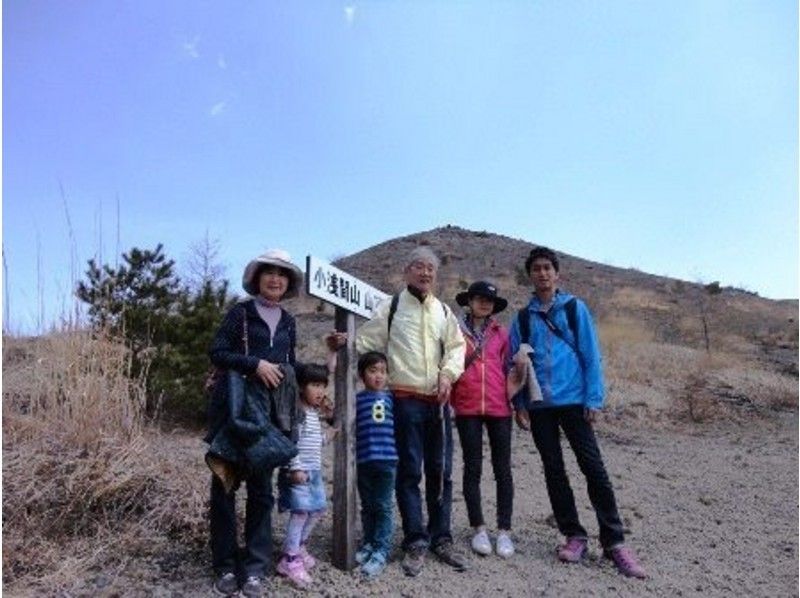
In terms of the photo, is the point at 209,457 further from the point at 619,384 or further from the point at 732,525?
the point at 619,384

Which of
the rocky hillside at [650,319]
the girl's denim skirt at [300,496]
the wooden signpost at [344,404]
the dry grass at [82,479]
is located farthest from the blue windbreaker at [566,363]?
the rocky hillside at [650,319]

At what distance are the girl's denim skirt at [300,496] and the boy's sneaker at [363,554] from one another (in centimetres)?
40

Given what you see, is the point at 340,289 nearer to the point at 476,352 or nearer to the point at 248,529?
the point at 476,352

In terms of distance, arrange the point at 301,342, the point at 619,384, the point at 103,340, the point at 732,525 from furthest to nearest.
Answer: the point at 301,342 → the point at 619,384 → the point at 732,525 → the point at 103,340

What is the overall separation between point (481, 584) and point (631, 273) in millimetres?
36157

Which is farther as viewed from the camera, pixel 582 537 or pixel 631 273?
pixel 631 273

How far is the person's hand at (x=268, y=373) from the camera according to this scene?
354cm

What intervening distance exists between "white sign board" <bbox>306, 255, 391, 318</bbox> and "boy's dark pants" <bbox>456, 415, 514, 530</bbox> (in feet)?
3.06

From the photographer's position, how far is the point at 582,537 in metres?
4.46

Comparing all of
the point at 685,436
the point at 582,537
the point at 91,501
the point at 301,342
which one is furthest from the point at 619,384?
the point at 91,501

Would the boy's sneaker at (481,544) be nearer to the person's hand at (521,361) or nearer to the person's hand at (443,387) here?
the person's hand at (443,387)

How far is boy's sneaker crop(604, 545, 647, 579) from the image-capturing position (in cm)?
426

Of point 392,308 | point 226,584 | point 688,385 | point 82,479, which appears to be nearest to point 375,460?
point 392,308

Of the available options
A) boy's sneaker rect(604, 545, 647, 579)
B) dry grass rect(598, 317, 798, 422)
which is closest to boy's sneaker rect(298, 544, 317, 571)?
boy's sneaker rect(604, 545, 647, 579)
